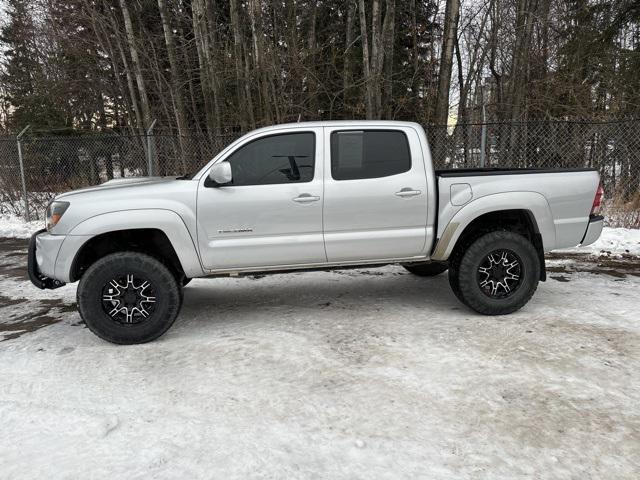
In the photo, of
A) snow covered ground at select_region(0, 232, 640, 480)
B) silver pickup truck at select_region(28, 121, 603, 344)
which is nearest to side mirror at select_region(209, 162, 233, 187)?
silver pickup truck at select_region(28, 121, 603, 344)

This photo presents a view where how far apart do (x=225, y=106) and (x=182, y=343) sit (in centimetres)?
1014

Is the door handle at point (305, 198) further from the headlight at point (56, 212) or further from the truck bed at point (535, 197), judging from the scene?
the headlight at point (56, 212)

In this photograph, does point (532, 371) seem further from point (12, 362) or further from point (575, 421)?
point (12, 362)

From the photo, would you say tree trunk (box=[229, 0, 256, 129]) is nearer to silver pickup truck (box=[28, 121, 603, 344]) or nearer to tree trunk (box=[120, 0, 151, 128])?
tree trunk (box=[120, 0, 151, 128])

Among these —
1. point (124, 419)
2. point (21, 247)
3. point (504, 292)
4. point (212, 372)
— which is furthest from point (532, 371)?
point (21, 247)

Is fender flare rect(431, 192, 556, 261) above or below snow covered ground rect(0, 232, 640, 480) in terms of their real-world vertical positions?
above

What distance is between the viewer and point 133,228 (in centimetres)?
397

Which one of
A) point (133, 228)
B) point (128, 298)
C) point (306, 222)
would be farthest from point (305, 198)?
point (128, 298)

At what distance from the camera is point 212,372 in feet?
11.5

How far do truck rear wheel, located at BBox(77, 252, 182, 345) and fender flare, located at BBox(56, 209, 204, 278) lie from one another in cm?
20

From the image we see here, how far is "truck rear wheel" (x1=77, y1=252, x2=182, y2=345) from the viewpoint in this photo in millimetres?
A: 3920

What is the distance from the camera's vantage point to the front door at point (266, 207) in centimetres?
410

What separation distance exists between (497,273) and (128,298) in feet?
11.3

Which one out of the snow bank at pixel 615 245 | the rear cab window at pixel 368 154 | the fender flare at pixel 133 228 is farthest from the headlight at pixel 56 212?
the snow bank at pixel 615 245
